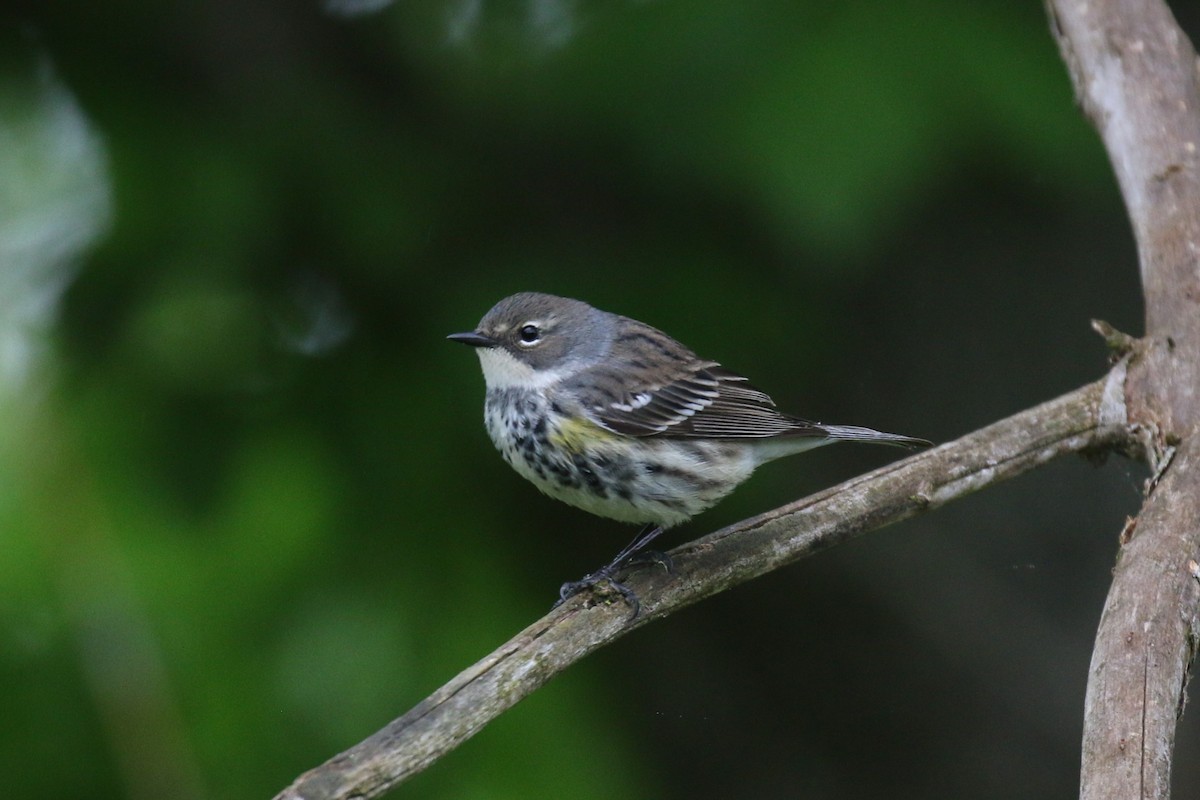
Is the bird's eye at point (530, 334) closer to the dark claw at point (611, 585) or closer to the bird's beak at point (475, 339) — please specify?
the bird's beak at point (475, 339)

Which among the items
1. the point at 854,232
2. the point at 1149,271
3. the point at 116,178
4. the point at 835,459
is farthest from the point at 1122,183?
the point at 116,178

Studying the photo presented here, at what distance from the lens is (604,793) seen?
3.88 m

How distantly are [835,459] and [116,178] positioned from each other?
10.9 feet

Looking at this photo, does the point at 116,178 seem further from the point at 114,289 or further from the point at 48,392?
the point at 48,392

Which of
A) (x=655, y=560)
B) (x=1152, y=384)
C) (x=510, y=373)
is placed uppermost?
(x=510, y=373)

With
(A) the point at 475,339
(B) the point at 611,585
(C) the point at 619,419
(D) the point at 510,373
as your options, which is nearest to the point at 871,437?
(C) the point at 619,419

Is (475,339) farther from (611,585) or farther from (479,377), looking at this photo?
(611,585)

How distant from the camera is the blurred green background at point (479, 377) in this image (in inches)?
148

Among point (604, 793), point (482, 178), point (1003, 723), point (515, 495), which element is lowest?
point (1003, 723)

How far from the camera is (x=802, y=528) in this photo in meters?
3.36

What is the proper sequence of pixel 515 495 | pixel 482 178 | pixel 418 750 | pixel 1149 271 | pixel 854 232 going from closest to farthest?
pixel 418 750 → pixel 1149 271 → pixel 854 232 → pixel 515 495 → pixel 482 178

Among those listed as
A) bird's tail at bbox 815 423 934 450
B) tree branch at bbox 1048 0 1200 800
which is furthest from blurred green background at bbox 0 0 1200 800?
bird's tail at bbox 815 423 934 450

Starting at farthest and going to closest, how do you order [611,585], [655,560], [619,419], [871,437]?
[871,437], [619,419], [655,560], [611,585]

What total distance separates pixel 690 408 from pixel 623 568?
0.64 meters
